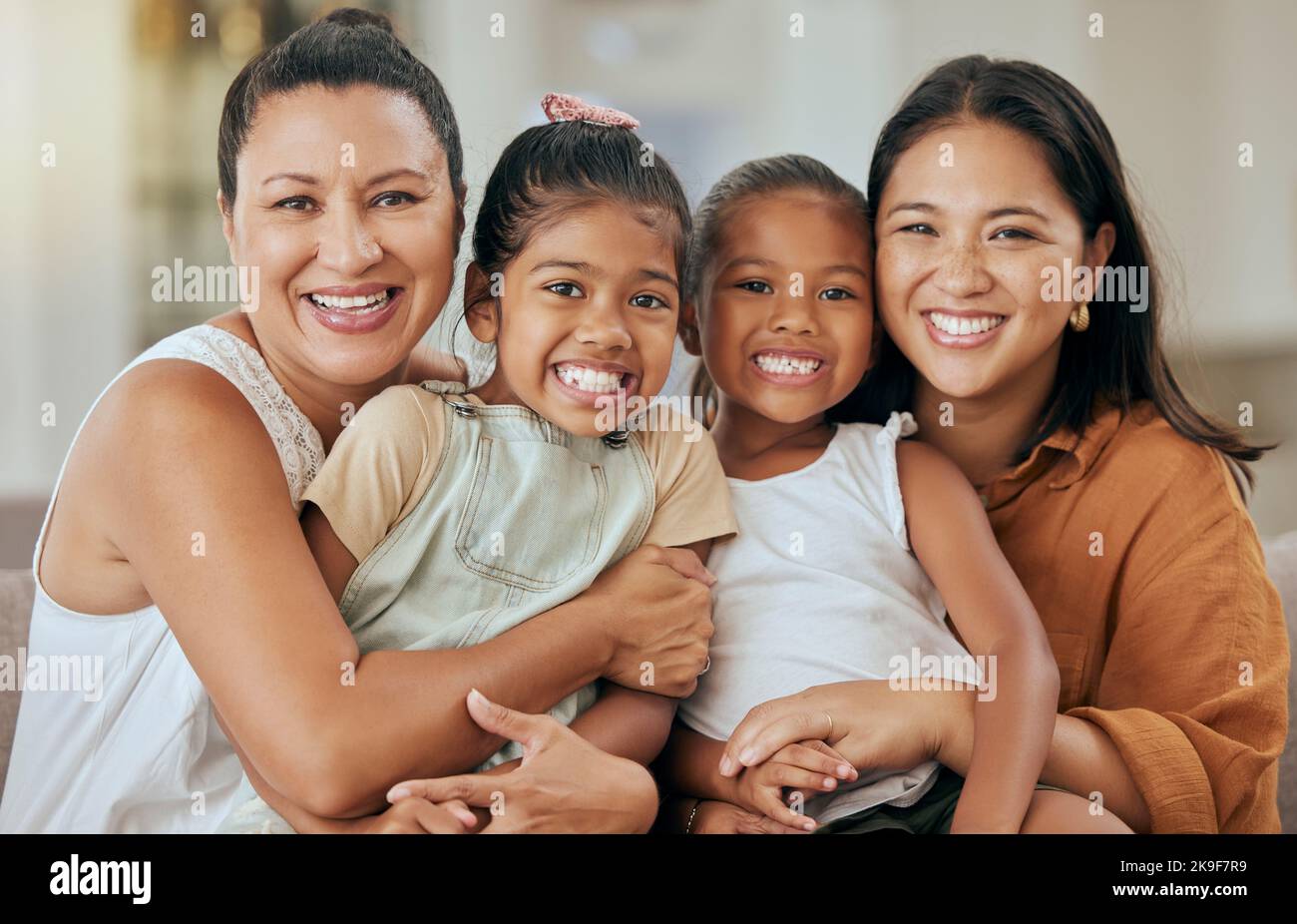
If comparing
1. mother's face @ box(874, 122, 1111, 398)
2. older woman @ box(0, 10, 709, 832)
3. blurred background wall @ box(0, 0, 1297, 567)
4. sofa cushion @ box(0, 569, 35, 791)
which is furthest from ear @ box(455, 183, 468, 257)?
sofa cushion @ box(0, 569, 35, 791)

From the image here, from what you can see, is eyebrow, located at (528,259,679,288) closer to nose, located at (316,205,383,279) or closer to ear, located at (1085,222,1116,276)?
nose, located at (316,205,383,279)

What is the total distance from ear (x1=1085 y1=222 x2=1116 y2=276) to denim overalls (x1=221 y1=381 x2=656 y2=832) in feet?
1.88

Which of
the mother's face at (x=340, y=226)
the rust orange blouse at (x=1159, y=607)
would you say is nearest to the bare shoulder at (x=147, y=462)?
the mother's face at (x=340, y=226)

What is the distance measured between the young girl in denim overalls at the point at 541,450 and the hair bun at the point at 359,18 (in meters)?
0.18

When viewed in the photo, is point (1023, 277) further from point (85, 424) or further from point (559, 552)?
point (85, 424)

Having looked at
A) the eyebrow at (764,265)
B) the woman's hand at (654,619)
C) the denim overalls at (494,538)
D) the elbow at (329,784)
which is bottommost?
the elbow at (329,784)

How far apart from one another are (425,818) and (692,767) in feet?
1.05

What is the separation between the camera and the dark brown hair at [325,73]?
1.17 metres

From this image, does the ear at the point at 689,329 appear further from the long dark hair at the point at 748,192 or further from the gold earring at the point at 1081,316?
the gold earring at the point at 1081,316

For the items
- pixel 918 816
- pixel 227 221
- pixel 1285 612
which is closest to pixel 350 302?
pixel 227 221

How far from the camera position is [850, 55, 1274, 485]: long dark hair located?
136cm

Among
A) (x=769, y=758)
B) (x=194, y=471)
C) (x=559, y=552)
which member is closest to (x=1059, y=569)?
(x=769, y=758)

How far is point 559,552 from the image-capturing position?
1.21 metres

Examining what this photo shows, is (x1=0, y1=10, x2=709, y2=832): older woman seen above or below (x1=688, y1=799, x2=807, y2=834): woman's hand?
above
